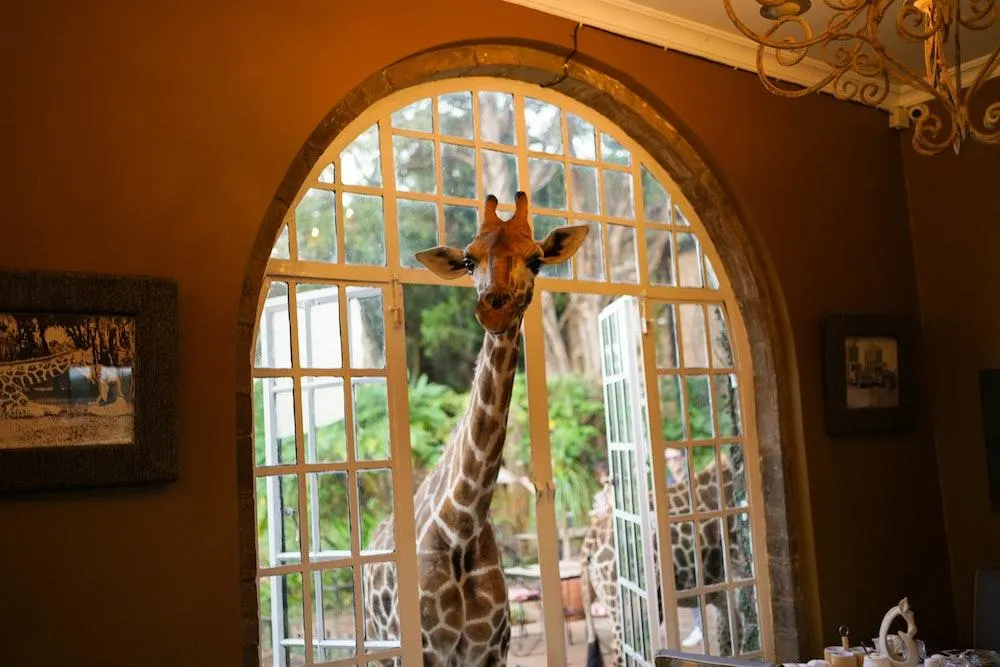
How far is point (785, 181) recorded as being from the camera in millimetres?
4359

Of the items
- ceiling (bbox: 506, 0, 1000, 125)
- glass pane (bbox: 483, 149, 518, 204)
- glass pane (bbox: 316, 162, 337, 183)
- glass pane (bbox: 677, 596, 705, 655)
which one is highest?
ceiling (bbox: 506, 0, 1000, 125)

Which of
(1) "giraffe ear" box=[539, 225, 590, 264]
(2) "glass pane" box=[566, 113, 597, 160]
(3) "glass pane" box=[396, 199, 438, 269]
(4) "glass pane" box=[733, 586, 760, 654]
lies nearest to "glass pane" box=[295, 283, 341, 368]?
(3) "glass pane" box=[396, 199, 438, 269]

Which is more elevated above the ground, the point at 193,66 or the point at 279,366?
the point at 193,66

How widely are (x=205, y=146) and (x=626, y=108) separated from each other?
1.89m

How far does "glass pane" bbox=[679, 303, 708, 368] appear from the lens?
4203 mm

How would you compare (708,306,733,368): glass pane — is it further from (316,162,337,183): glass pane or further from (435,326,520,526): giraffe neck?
(316,162,337,183): glass pane

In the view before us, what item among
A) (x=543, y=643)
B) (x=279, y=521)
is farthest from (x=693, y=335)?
(x=543, y=643)

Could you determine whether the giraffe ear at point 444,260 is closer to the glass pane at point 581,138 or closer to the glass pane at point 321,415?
the glass pane at point 321,415

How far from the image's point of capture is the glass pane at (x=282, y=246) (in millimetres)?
3062

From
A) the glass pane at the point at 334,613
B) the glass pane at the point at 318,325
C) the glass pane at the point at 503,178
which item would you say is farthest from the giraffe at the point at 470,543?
the glass pane at the point at 503,178

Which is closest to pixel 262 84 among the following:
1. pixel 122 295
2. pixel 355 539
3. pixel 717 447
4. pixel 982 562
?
pixel 122 295

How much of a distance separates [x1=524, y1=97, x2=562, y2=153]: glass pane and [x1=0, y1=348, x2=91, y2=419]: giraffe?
218cm

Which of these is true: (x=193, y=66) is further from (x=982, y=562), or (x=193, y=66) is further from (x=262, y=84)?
(x=982, y=562)

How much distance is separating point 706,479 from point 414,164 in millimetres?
2108
